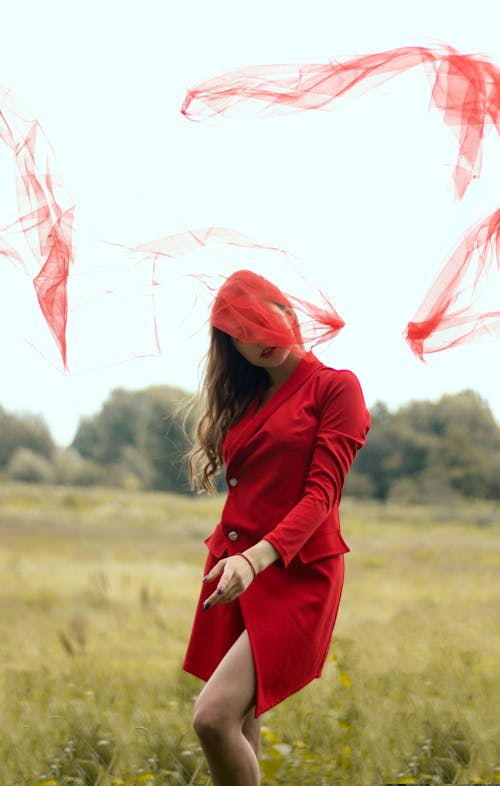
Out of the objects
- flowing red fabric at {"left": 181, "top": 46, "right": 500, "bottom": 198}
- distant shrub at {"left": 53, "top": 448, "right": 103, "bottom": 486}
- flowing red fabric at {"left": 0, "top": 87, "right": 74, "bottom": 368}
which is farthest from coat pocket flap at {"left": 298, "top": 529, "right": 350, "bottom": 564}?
distant shrub at {"left": 53, "top": 448, "right": 103, "bottom": 486}

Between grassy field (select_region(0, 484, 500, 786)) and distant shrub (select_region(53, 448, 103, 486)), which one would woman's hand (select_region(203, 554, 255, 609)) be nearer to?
grassy field (select_region(0, 484, 500, 786))

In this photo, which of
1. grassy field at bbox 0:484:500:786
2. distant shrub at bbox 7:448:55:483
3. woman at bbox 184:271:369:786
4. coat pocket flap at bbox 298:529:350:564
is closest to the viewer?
woman at bbox 184:271:369:786

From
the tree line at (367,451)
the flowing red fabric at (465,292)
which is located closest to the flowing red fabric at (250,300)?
the flowing red fabric at (465,292)

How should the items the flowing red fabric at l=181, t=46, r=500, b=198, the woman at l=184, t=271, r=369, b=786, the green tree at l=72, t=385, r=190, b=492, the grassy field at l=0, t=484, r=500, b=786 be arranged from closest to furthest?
the woman at l=184, t=271, r=369, b=786
the flowing red fabric at l=181, t=46, r=500, b=198
the grassy field at l=0, t=484, r=500, b=786
the green tree at l=72, t=385, r=190, b=492

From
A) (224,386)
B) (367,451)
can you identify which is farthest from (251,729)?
(367,451)

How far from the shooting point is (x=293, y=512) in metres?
2.49

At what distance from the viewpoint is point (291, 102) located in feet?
9.39

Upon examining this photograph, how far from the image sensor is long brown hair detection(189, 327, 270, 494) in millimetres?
2879

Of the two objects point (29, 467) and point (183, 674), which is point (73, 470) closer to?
point (29, 467)

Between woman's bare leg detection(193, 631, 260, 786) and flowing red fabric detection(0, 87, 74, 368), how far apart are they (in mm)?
1052

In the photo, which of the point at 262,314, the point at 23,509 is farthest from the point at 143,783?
the point at 23,509

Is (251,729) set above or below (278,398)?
below

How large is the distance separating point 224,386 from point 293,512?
21.9 inches

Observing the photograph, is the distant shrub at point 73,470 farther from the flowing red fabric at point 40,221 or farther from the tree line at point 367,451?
the flowing red fabric at point 40,221
